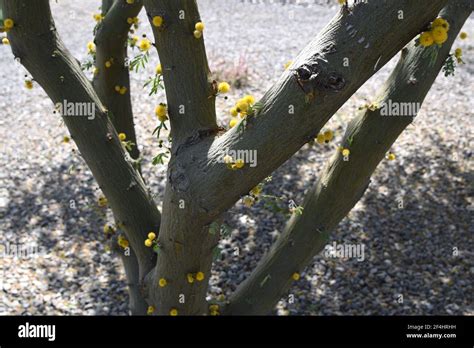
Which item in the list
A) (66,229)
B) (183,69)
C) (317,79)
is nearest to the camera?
(317,79)

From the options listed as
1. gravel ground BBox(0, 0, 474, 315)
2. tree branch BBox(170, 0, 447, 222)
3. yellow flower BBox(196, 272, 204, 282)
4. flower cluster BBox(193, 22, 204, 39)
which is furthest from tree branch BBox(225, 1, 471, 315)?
gravel ground BBox(0, 0, 474, 315)

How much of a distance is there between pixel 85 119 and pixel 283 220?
300 centimetres

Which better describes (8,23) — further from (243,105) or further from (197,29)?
(243,105)

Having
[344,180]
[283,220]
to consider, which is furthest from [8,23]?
[283,220]

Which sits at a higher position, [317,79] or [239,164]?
[317,79]

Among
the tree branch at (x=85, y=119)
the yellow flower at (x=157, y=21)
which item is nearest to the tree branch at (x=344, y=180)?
the tree branch at (x=85, y=119)

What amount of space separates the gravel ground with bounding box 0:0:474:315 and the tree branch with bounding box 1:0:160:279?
56cm

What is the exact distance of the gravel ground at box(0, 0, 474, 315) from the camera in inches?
189

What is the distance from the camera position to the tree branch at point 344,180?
2.96 meters

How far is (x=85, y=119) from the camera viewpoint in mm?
3047

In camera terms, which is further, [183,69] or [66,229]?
[66,229]

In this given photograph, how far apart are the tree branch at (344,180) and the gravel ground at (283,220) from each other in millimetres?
1359

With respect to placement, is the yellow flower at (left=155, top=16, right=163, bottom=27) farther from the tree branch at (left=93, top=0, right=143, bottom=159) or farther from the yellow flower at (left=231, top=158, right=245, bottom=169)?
the tree branch at (left=93, top=0, right=143, bottom=159)
